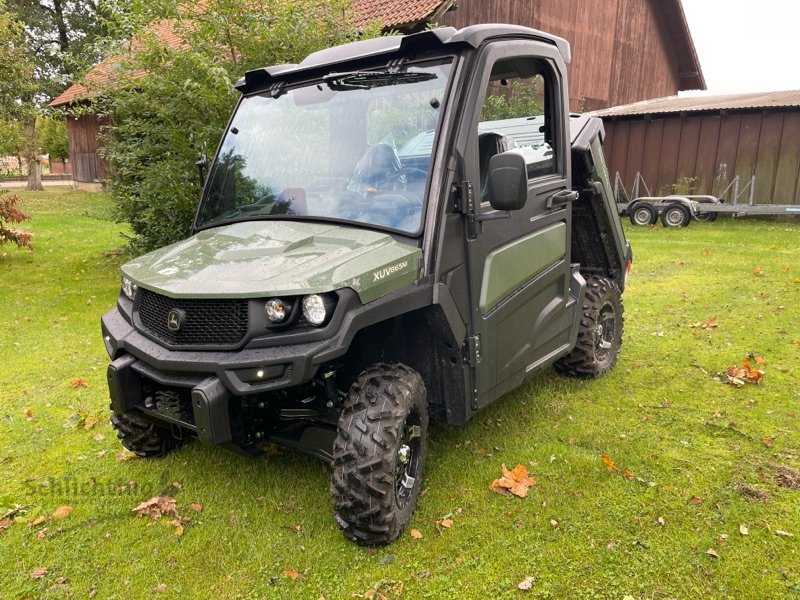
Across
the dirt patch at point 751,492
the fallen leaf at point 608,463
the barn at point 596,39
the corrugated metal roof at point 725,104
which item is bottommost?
the fallen leaf at point 608,463

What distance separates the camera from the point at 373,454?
9.48ft

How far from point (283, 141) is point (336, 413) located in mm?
1606

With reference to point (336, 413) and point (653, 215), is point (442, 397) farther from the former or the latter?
point (653, 215)

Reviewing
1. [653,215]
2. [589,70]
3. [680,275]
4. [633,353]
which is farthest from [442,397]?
[589,70]

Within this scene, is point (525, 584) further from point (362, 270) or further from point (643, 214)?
point (643, 214)

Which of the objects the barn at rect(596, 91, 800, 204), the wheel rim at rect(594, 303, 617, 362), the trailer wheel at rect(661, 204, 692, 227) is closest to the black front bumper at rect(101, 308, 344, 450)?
the wheel rim at rect(594, 303, 617, 362)

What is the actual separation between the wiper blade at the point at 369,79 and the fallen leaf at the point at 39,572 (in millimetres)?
2848

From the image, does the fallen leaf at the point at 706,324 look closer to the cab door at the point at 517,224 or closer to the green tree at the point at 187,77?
the cab door at the point at 517,224

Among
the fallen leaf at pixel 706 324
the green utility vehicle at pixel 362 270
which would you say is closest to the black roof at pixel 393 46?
the green utility vehicle at pixel 362 270

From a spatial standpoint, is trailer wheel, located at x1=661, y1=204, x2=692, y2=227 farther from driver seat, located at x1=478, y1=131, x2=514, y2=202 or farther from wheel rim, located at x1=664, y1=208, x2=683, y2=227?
driver seat, located at x1=478, y1=131, x2=514, y2=202

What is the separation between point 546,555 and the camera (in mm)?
3010

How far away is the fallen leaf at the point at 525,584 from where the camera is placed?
2.81 m

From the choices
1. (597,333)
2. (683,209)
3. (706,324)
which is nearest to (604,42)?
(683,209)

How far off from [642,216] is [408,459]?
558 inches
